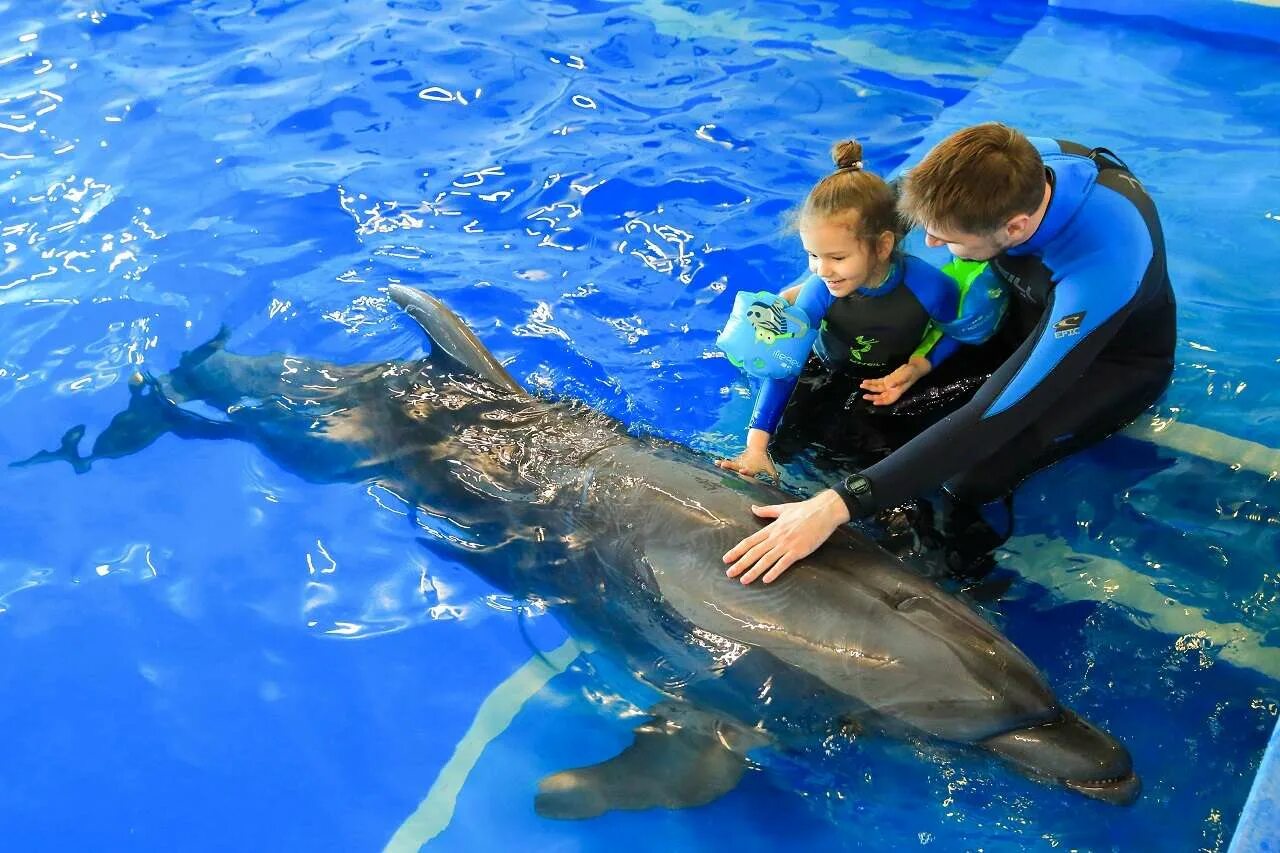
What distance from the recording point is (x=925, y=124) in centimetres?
788

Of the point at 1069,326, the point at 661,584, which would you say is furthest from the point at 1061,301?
the point at 661,584

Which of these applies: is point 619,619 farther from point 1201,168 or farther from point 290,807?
point 1201,168

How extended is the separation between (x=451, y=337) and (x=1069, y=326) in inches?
98.6

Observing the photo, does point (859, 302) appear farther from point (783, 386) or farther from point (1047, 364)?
point (1047, 364)

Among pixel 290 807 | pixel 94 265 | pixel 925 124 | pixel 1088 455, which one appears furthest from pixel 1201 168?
pixel 94 265

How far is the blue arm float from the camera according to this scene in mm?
4566

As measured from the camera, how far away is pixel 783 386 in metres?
4.69

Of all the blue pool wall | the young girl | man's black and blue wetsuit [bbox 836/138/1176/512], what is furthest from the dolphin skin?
the blue pool wall

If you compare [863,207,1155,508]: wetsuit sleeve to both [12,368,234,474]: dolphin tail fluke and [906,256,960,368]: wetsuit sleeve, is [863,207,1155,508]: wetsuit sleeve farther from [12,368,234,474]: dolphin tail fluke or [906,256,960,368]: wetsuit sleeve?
[12,368,234,474]: dolphin tail fluke

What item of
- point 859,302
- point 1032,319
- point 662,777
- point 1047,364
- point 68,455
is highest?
point 1047,364

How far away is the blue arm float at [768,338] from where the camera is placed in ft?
15.0

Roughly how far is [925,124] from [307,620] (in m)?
5.69

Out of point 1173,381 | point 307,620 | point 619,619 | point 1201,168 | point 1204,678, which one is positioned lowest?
point 307,620

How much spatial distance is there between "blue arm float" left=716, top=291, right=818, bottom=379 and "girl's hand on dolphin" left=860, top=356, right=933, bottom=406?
0.43m
